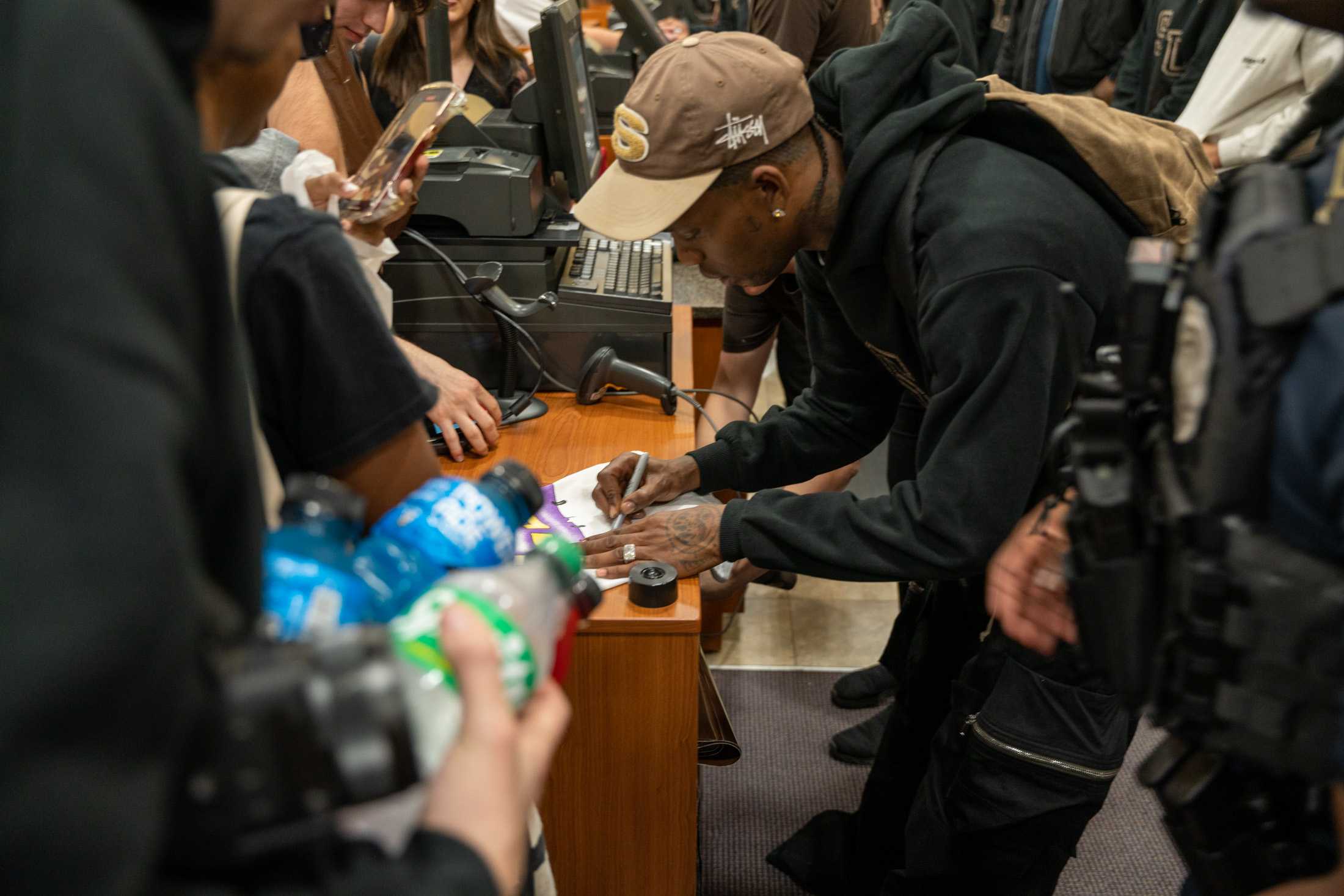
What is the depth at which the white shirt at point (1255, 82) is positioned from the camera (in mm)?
2479

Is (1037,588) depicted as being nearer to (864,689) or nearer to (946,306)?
(946,306)

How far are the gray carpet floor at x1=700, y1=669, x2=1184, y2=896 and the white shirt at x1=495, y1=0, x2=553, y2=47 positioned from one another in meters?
2.24

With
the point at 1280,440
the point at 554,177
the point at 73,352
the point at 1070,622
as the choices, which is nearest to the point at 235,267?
the point at 73,352

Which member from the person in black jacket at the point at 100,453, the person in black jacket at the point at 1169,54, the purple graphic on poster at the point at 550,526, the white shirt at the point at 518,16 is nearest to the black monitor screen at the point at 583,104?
the purple graphic on poster at the point at 550,526

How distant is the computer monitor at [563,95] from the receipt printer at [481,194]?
0.20 metres

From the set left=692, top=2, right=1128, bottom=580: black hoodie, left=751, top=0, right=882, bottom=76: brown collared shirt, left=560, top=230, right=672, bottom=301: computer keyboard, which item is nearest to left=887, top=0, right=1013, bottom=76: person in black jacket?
left=751, top=0, right=882, bottom=76: brown collared shirt

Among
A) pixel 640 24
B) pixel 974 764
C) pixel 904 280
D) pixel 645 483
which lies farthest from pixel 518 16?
pixel 974 764

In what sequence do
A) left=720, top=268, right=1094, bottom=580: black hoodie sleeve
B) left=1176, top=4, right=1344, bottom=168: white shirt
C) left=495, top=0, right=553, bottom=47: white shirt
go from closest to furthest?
left=720, top=268, right=1094, bottom=580: black hoodie sleeve, left=1176, top=4, right=1344, bottom=168: white shirt, left=495, top=0, right=553, bottom=47: white shirt

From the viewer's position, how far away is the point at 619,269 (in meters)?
2.00

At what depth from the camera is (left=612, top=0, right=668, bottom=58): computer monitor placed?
9.12 ft

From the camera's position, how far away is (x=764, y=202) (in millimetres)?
1425

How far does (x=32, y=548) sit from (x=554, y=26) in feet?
5.79

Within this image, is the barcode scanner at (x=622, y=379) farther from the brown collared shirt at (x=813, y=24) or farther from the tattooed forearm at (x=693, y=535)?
the brown collared shirt at (x=813, y=24)

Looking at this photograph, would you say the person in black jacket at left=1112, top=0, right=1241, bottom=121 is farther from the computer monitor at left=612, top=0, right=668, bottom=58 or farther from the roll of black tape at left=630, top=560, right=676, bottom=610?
the roll of black tape at left=630, top=560, right=676, bottom=610
